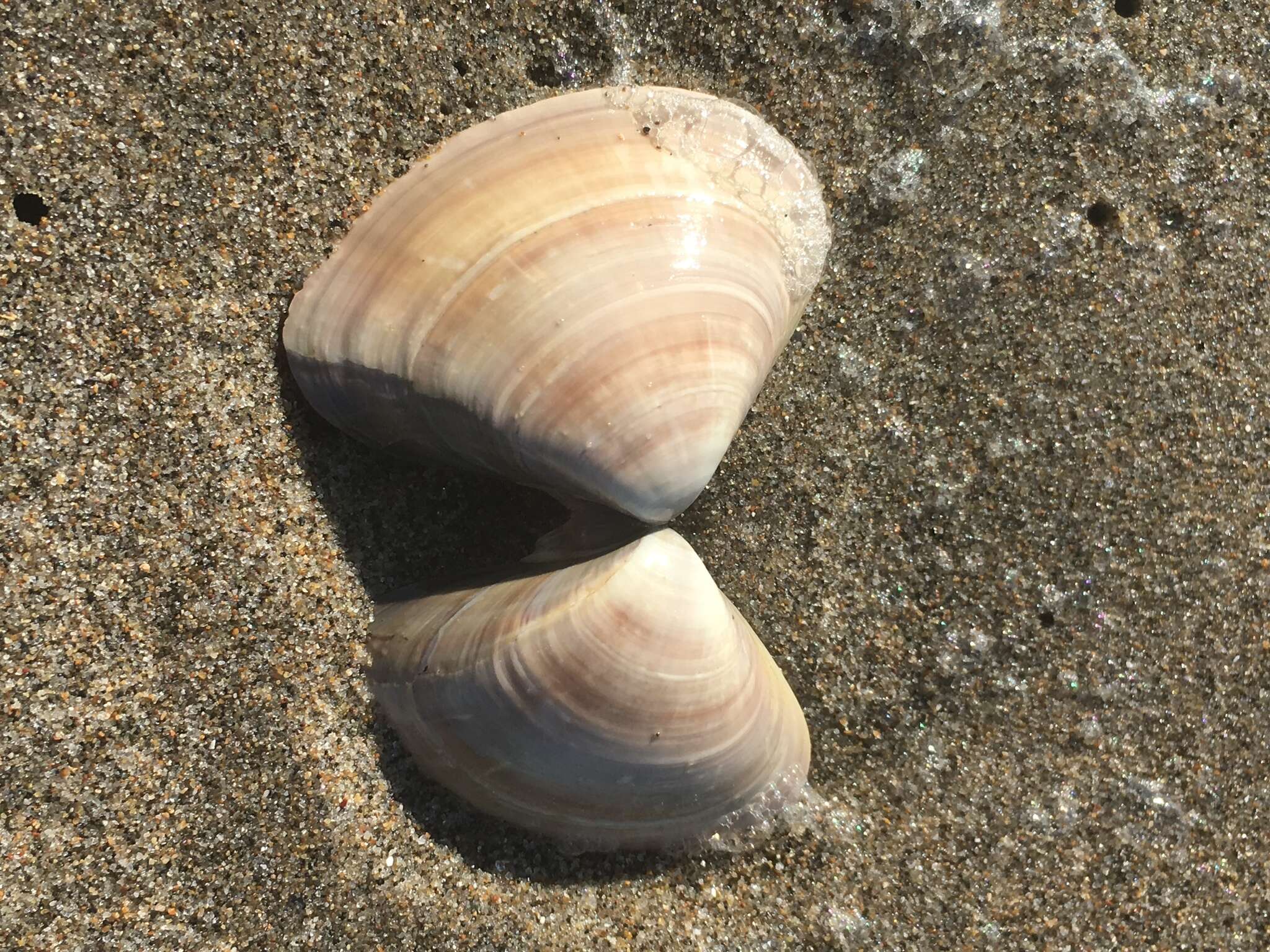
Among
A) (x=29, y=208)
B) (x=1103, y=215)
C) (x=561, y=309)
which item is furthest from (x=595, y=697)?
(x=1103, y=215)

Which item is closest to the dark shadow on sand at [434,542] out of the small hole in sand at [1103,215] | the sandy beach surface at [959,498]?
the sandy beach surface at [959,498]

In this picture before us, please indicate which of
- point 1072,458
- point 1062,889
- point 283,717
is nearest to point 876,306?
point 1072,458

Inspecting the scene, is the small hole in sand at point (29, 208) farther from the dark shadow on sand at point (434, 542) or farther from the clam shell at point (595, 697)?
the clam shell at point (595, 697)

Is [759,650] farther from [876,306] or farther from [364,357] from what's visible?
[364,357]

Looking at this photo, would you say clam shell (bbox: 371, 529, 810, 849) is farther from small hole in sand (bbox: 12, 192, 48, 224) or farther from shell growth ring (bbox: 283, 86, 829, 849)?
small hole in sand (bbox: 12, 192, 48, 224)

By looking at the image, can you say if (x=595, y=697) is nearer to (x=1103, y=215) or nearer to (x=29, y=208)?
(x=29, y=208)

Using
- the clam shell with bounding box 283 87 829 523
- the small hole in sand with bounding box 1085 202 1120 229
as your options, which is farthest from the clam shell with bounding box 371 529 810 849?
the small hole in sand with bounding box 1085 202 1120 229
